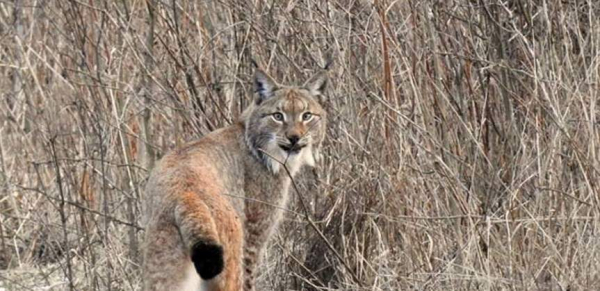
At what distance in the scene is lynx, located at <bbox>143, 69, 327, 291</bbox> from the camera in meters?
5.71

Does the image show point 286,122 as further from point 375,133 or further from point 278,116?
point 375,133

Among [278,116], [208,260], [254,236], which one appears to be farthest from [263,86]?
[208,260]

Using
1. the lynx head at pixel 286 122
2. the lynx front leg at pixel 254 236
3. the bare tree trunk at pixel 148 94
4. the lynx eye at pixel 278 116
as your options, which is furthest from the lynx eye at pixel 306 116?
the bare tree trunk at pixel 148 94

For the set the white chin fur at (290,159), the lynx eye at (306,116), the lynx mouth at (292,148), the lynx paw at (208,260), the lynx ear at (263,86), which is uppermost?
the lynx ear at (263,86)

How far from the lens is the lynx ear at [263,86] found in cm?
704

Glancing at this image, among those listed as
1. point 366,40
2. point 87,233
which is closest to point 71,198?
point 87,233

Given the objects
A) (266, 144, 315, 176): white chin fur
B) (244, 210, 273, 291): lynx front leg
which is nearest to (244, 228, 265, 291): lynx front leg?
(244, 210, 273, 291): lynx front leg

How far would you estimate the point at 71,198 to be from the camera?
7801 millimetres

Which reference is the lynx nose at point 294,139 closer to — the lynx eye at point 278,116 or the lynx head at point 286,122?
the lynx head at point 286,122

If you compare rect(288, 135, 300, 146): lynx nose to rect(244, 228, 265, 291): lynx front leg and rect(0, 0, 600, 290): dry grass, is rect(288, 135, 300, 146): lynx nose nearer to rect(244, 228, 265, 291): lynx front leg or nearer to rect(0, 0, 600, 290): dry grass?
rect(0, 0, 600, 290): dry grass

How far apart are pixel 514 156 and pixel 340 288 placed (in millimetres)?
1027

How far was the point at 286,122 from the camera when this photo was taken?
7.03 meters

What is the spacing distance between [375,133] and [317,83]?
1.25ft

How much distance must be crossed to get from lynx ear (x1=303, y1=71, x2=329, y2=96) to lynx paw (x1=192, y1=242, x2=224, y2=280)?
5.80ft
